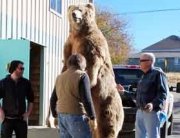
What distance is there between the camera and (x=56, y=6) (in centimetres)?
1452

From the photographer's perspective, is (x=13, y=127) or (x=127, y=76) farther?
(x=127, y=76)

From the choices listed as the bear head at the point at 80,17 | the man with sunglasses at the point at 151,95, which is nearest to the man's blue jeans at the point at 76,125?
the bear head at the point at 80,17

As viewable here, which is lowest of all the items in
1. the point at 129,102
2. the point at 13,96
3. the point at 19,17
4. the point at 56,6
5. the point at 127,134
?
the point at 127,134

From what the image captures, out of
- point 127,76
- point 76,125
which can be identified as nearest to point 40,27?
point 127,76

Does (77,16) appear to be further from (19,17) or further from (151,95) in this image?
(19,17)

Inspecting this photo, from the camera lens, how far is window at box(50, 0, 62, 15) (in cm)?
→ 1402

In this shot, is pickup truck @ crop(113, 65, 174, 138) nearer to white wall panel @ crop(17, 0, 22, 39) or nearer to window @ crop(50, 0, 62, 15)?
white wall panel @ crop(17, 0, 22, 39)

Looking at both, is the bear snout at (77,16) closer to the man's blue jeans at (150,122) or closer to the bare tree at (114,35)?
the man's blue jeans at (150,122)

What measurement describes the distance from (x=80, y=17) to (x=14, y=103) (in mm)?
1555

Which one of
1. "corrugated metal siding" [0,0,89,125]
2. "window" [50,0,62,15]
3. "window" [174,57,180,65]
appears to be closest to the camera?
"corrugated metal siding" [0,0,89,125]

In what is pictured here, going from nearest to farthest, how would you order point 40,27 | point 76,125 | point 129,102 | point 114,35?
point 76,125 → point 129,102 → point 40,27 → point 114,35

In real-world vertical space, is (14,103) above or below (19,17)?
below

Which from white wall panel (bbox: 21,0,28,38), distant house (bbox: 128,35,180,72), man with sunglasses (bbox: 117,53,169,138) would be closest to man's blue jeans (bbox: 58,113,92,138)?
man with sunglasses (bbox: 117,53,169,138)

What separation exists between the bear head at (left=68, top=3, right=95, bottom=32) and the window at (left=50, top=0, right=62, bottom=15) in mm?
6742
